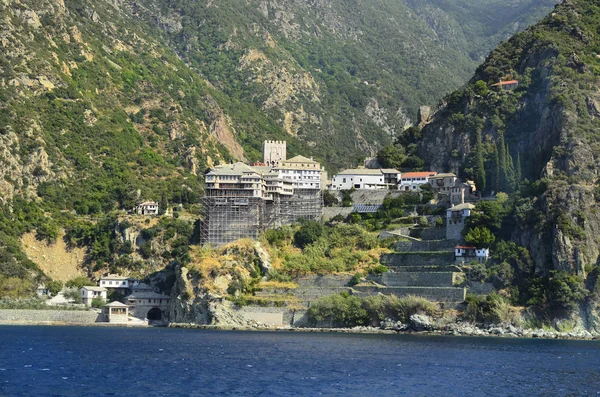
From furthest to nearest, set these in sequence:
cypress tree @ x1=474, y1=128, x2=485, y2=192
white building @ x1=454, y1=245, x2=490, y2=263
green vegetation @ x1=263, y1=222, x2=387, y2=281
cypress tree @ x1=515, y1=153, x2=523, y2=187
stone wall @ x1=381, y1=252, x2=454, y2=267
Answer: cypress tree @ x1=474, y1=128, x2=485, y2=192
cypress tree @ x1=515, y1=153, x2=523, y2=187
green vegetation @ x1=263, y1=222, x2=387, y2=281
stone wall @ x1=381, y1=252, x2=454, y2=267
white building @ x1=454, y1=245, x2=490, y2=263

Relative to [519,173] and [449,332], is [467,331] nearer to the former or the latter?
[449,332]

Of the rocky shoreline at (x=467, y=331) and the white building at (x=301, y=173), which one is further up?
the white building at (x=301, y=173)

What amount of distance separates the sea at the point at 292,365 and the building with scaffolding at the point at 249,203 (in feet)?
63.5

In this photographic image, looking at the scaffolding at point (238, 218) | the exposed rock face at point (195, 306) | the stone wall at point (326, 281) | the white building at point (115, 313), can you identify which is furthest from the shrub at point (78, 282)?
the stone wall at point (326, 281)

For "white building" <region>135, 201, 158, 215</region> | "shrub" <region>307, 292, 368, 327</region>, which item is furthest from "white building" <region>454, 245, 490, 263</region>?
"white building" <region>135, 201, 158, 215</region>

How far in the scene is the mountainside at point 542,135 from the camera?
10375 centimetres

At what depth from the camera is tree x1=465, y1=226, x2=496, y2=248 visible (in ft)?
344

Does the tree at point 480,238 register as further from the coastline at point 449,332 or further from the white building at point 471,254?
the coastline at point 449,332

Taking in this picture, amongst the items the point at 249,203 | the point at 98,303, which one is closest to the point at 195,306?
the point at 249,203

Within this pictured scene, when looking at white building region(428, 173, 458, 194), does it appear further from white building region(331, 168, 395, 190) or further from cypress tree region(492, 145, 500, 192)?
white building region(331, 168, 395, 190)

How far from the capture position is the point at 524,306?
10031 cm

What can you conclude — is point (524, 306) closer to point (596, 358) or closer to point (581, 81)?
point (596, 358)

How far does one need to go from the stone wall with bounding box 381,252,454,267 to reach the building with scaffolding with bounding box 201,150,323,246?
47.6 ft

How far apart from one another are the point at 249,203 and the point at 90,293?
21.5 metres
